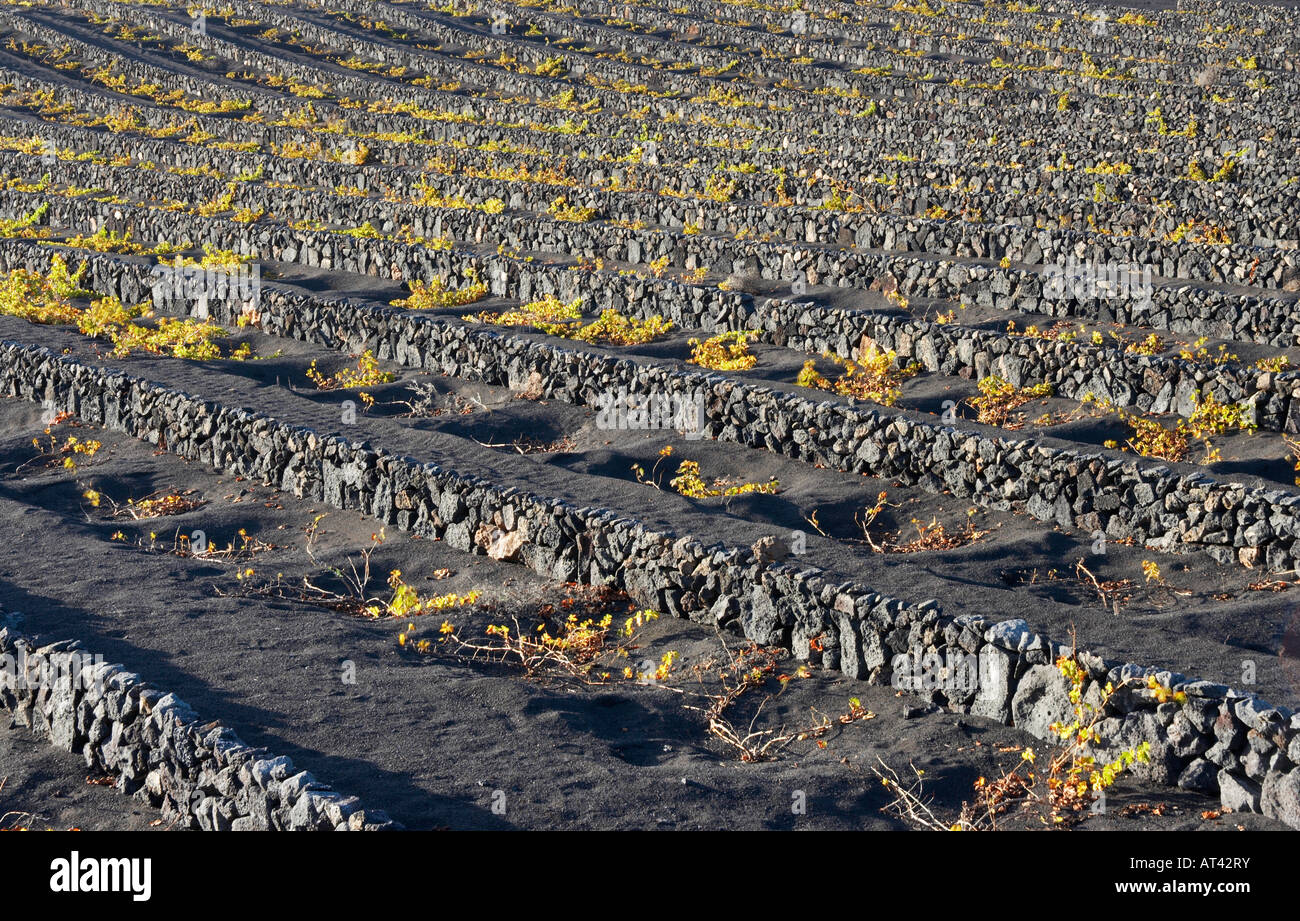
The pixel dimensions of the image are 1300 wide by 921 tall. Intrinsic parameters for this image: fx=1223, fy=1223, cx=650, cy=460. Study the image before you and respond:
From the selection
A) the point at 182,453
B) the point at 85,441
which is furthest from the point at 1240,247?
the point at 85,441

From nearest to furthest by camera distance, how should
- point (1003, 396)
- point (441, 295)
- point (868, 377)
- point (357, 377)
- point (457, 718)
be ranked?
point (457, 718), point (1003, 396), point (868, 377), point (357, 377), point (441, 295)

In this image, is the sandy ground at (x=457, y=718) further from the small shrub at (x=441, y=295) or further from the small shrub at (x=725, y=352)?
the small shrub at (x=441, y=295)

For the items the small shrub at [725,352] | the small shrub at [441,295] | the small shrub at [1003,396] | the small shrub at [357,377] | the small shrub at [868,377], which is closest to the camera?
the small shrub at [1003,396]

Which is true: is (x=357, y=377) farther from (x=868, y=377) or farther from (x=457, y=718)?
(x=457, y=718)

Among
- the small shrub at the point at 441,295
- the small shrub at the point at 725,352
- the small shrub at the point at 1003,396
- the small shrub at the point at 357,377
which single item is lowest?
the small shrub at the point at 357,377

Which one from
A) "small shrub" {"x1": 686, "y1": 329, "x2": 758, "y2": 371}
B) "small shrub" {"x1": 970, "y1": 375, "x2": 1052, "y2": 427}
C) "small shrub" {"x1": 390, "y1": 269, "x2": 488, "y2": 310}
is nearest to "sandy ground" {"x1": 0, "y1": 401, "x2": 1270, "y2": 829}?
"small shrub" {"x1": 686, "y1": 329, "x2": 758, "y2": 371}

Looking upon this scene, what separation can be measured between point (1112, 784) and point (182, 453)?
39.5 feet

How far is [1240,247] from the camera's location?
65.2 feet

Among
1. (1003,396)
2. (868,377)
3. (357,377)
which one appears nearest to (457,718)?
(1003,396)

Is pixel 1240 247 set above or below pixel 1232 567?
above

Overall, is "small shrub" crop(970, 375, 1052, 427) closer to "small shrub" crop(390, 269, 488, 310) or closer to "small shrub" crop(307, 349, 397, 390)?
"small shrub" crop(307, 349, 397, 390)

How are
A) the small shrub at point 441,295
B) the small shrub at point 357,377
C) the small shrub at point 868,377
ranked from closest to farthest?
the small shrub at point 868,377
the small shrub at point 357,377
the small shrub at point 441,295

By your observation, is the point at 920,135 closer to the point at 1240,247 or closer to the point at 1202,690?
the point at 1240,247

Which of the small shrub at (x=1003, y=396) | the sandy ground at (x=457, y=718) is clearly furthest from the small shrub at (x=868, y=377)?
the sandy ground at (x=457, y=718)
